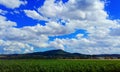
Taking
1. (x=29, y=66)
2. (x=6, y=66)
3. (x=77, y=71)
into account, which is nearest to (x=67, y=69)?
(x=77, y=71)

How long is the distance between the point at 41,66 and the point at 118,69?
16.7m

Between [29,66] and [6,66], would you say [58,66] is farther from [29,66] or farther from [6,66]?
[6,66]

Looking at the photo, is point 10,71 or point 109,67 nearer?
point 10,71

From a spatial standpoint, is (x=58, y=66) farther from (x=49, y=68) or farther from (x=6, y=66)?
(x=6, y=66)

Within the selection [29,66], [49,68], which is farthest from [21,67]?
[49,68]

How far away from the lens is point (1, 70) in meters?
62.3

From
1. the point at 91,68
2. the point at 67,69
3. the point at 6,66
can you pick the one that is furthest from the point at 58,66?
the point at 6,66

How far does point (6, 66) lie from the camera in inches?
2589

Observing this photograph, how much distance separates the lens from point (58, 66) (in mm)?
64875

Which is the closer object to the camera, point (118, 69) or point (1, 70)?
point (1, 70)

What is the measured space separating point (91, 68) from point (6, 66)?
59.3ft

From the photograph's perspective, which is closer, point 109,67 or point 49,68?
point 49,68

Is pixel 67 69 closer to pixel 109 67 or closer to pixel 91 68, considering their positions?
pixel 91 68

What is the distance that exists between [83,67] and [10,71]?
15.2 m
